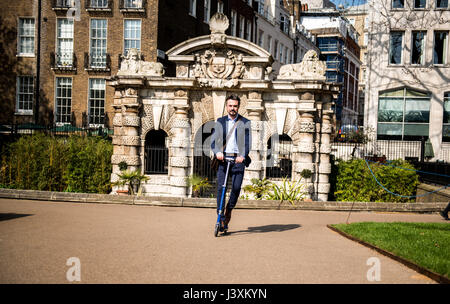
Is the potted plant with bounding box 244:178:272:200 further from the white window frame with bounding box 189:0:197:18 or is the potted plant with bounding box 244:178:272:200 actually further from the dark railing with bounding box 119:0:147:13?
the white window frame with bounding box 189:0:197:18

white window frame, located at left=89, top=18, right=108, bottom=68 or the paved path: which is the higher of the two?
white window frame, located at left=89, top=18, right=108, bottom=68

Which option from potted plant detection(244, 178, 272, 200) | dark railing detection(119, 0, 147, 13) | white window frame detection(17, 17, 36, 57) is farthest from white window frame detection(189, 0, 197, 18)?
potted plant detection(244, 178, 272, 200)

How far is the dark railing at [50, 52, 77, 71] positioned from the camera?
1136 inches

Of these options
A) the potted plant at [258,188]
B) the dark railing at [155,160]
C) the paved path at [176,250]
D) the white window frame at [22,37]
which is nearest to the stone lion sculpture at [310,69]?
the potted plant at [258,188]

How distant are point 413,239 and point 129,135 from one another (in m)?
9.86

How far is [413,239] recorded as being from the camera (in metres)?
7.13

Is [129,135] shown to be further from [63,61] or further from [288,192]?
[63,61]

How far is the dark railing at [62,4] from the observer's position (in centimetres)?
2898

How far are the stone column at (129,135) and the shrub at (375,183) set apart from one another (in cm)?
646

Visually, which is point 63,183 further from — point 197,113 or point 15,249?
point 15,249

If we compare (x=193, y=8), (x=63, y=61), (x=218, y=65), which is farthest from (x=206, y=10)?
(x=218, y=65)

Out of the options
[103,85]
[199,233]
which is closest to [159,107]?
[199,233]

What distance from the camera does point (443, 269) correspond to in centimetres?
520

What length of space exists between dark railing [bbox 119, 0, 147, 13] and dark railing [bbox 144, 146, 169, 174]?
596 inches
